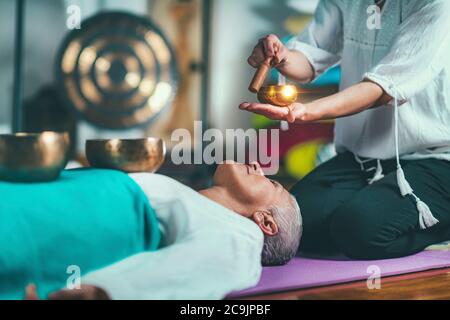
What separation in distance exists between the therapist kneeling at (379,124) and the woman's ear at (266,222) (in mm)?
183

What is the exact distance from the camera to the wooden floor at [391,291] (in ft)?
3.22

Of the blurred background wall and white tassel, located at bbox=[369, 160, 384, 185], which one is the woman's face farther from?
the blurred background wall

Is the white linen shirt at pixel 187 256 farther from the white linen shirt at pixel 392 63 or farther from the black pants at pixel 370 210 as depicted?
the white linen shirt at pixel 392 63

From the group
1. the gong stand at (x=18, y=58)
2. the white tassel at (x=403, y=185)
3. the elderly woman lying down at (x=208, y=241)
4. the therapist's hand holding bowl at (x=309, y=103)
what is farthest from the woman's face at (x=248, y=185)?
the gong stand at (x=18, y=58)

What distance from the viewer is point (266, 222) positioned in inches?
41.9

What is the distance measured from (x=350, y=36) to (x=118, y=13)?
5.67 ft

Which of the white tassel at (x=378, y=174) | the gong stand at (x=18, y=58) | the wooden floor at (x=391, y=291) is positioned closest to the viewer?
the wooden floor at (x=391, y=291)

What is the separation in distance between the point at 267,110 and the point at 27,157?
0.38 m

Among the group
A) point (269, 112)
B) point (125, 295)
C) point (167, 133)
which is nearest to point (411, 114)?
point (269, 112)

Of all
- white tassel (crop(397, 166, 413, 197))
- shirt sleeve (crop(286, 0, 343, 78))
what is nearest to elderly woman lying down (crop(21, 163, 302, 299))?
white tassel (crop(397, 166, 413, 197))

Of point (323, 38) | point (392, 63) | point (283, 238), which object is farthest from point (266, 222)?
point (323, 38)

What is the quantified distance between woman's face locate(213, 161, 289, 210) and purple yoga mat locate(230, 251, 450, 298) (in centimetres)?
12

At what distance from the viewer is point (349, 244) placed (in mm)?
1223

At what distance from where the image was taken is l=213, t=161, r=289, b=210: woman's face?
106 centimetres
